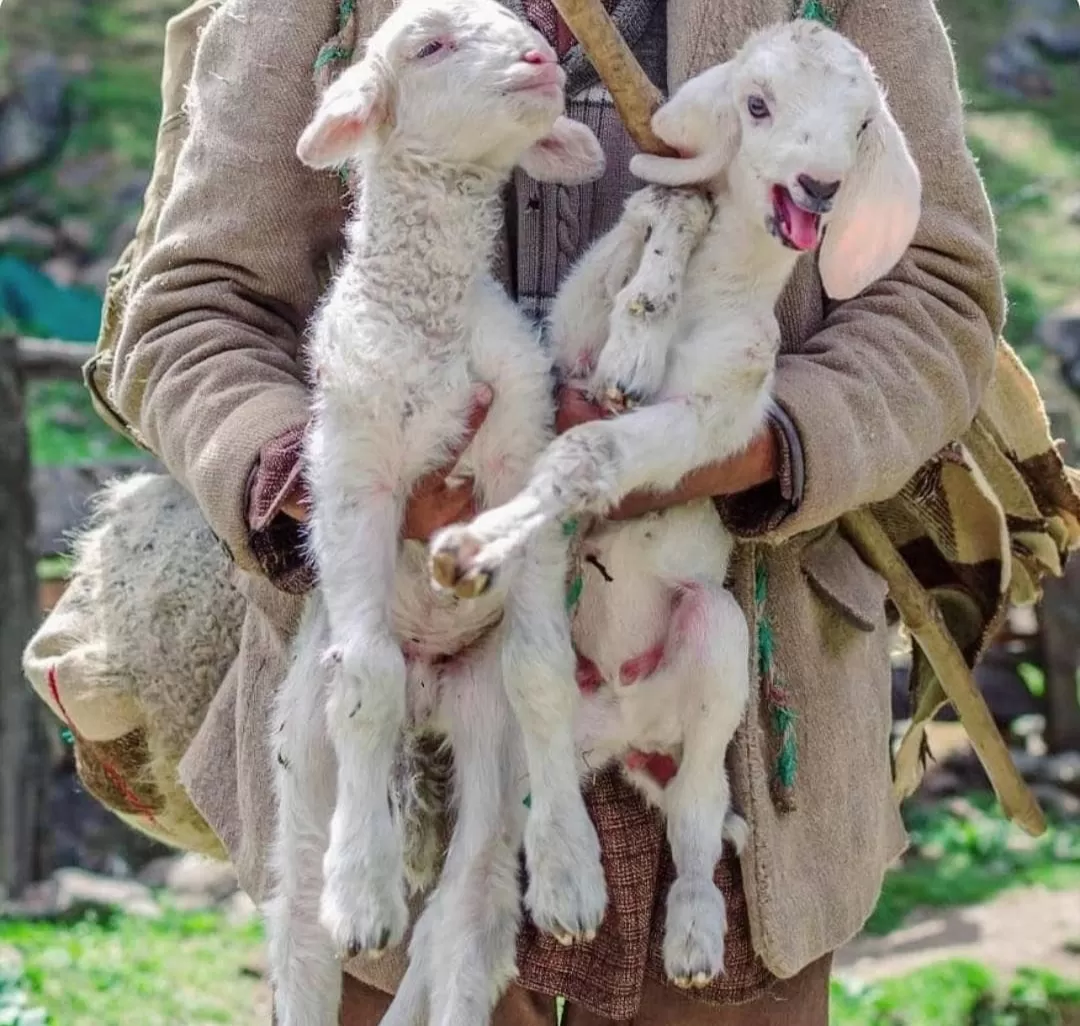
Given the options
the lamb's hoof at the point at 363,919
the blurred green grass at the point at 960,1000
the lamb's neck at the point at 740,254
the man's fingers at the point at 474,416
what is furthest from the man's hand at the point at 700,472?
the blurred green grass at the point at 960,1000

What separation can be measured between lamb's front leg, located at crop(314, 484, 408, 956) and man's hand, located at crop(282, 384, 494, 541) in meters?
0.06

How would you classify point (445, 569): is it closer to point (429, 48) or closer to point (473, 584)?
point (473, 584)

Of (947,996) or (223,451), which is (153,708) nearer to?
(223,451)

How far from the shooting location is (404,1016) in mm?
2381

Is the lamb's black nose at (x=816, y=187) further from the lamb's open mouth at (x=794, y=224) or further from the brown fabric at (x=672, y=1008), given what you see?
the brown fabric at (x=672, y=1008)

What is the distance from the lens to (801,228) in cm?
222

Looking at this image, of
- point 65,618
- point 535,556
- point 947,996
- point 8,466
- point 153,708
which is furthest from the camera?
point 8,466

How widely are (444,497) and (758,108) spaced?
645 mm

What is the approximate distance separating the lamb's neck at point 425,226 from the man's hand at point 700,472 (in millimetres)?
218

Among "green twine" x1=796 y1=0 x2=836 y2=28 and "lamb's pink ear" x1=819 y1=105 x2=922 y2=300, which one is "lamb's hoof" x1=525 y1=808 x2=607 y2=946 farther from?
"green twine" x1=796 y1=0 x2=836 y2=28

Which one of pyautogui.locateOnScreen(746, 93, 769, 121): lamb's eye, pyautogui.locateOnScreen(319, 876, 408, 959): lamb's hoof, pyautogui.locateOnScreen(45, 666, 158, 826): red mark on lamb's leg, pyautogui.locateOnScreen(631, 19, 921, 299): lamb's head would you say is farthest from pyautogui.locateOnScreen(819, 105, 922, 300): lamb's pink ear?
pyautogui.locateOnScreen(45, 666, 158, 826): red mark on lamb's leg

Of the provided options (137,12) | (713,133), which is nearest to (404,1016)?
(713,133)

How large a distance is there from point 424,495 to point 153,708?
93cm

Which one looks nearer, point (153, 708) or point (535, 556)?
point (535, 556)
